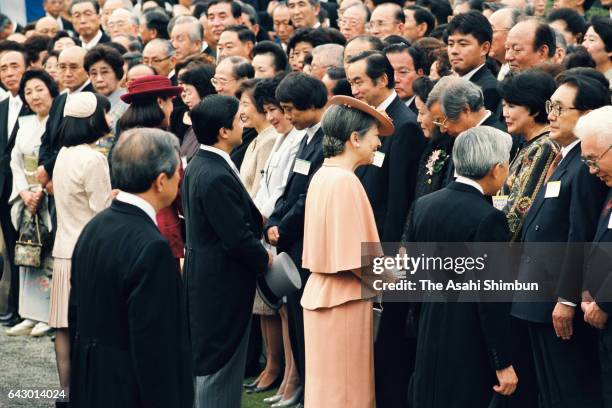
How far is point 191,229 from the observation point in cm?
664

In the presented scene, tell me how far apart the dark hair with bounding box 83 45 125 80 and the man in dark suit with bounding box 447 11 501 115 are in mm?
3211

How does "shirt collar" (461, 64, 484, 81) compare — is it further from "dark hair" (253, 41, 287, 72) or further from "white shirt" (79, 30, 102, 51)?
"white shirt" (79, 30, 102, 51)

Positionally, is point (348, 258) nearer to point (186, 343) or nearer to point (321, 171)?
point (321, 171)

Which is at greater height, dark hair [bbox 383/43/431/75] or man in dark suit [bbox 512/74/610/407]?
dark hair [bbox 383/43/431/75]

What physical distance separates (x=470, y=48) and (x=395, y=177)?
1.46 m

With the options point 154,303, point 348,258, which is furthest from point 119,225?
point 348,258

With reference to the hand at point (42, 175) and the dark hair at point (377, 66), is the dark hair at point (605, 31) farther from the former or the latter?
the hand at point (42, 175)

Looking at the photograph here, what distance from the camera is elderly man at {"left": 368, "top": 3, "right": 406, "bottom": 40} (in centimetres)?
1027

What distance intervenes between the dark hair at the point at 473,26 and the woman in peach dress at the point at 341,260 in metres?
2.03

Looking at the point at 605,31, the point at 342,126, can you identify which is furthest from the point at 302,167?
the point at 605,31

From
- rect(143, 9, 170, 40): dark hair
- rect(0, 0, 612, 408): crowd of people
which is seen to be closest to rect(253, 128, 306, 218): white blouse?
rect(0, 0, 612, 408): crowd of people

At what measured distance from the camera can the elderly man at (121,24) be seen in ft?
43.1

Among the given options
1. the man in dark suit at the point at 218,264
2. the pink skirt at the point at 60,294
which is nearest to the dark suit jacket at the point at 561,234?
the man in dark suit at the point at 218,264

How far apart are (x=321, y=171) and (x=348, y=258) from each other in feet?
1.69
